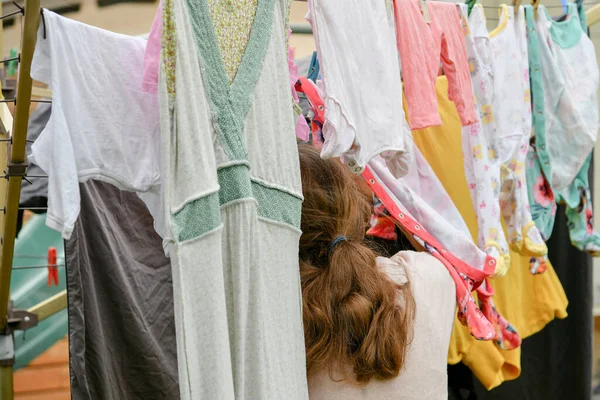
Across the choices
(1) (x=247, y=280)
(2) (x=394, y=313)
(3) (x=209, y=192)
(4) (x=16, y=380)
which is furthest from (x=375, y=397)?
(4) (x=16, y=380)

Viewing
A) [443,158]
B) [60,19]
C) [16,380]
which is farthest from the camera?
[16,380]

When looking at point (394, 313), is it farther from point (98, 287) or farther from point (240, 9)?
point (98, 287)

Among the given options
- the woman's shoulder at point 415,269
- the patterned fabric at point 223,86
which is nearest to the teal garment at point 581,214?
the woman's shoulder at point 415,269

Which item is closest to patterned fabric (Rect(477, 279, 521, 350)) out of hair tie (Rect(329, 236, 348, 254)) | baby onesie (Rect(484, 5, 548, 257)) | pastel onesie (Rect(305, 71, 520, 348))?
pastel onesie (Rect(305, 71, 520, 348))

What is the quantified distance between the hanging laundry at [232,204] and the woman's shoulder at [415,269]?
0.23 meters

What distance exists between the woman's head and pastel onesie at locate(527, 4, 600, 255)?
3.04 ft

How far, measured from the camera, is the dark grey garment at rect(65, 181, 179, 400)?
1.93 m

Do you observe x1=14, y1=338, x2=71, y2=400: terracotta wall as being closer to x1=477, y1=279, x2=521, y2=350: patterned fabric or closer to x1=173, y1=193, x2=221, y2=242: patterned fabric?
x1=477, y1=279, x2=521, y2=350: patterned fabric

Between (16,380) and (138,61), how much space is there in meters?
2.63

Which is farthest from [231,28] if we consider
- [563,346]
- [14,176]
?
[563,346]

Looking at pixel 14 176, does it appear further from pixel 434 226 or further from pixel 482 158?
pixel 482 158

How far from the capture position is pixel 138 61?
1477 millimetres

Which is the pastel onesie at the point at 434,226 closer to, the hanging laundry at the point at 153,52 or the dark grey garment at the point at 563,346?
the hanging laundry at the point at 153,52

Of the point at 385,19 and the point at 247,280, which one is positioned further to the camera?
the point at 385,19
